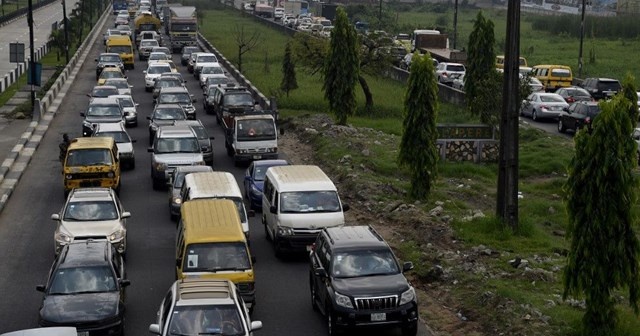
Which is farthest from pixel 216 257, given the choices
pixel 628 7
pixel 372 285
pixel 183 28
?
pixel 628 7

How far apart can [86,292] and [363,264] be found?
16.0 feet

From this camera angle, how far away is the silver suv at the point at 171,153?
33.0m

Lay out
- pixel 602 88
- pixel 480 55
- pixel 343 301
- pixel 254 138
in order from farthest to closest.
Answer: pixel 602 88
pixel 480 55
pixel 254 138
pixel 343 301

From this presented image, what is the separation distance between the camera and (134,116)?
45.8 m

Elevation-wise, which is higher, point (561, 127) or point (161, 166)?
point (161, 166)

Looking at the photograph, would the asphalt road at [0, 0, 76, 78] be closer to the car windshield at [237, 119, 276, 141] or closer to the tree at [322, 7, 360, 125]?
the tree at [322, 7, 360, 125]

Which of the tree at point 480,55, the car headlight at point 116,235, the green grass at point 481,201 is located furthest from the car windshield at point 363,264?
the tree at point 480,55

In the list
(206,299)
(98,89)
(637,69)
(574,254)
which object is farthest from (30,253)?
(637,69)

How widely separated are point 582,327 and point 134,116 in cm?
3008

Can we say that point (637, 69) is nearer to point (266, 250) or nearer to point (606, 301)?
point (266, 250)

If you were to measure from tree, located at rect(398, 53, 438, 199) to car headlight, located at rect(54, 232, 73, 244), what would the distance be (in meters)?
10.6

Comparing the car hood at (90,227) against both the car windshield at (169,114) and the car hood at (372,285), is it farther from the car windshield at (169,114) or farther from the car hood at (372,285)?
the car windshield at (169,114)

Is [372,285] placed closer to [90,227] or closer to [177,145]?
[90,227]

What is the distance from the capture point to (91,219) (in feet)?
82.5
